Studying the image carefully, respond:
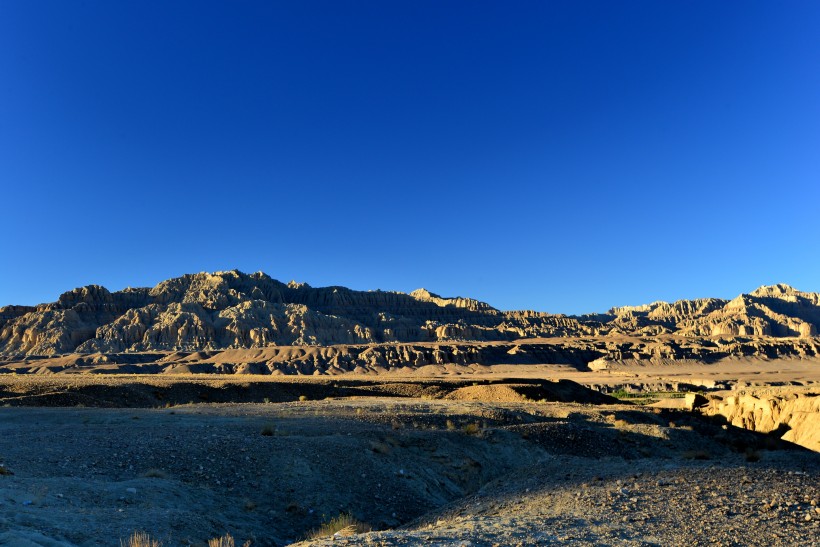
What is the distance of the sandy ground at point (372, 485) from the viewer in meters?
7.97

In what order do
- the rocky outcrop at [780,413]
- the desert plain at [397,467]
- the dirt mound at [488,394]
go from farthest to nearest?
the dirt mound at [488,394] < the rocky outcrop at [780,413] < the desert plain at [397,467]

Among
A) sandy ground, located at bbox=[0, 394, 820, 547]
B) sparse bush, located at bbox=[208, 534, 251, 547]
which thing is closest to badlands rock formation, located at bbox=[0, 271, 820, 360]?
sandy ground, located at bbox=[0, 394, 820, 547]

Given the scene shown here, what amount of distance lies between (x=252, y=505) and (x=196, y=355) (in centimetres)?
9617

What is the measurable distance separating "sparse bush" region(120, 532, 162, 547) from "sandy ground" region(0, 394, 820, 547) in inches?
8.0

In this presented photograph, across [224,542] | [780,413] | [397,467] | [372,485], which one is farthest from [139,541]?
[780,413]

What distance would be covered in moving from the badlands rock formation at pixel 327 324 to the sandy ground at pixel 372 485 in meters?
73.8

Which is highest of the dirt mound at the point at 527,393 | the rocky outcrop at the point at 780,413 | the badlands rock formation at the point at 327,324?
the badlands rock formation at the point at 327,324

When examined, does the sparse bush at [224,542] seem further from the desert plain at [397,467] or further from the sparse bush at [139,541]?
the sparse bush at [139,541]

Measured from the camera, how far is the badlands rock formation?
376 ft

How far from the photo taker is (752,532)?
303 inches

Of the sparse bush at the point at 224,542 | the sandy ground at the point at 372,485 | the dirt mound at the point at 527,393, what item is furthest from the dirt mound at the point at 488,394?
the sparse bush at the point at 224,542

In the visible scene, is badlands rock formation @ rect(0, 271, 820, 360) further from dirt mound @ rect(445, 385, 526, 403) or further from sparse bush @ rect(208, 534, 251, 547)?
sparse bush @ rect(208, 534, 251, 547)

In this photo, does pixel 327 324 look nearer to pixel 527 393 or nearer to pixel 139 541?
pixel 527 393

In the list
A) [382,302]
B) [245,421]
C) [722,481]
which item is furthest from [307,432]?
[382,302]
